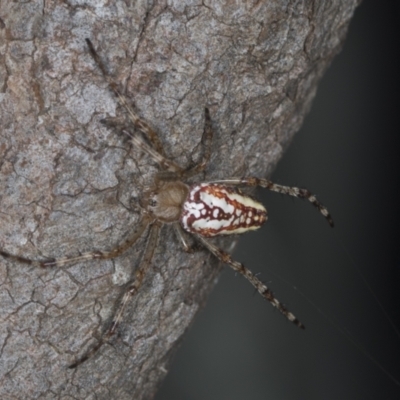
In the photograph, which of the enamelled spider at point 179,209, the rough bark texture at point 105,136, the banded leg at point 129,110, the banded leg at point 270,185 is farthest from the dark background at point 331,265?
the banded leg at point 129,110

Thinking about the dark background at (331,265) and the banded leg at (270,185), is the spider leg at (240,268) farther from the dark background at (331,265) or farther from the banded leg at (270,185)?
the dark background at (331,265)

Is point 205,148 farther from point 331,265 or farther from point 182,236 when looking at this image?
point 331,265

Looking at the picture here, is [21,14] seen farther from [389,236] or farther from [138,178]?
[389,236]

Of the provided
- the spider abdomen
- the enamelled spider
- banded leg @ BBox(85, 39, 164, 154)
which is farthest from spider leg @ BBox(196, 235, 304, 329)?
banded leg @ BBox(85, 39, 164, 154)

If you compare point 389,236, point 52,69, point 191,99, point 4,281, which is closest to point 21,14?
point 52,69

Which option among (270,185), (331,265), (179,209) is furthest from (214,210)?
(331,265)

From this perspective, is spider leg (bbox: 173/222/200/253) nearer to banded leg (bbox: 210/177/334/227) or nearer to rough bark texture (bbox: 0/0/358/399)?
rough bark texture (bbox: 0/0/358/399)
